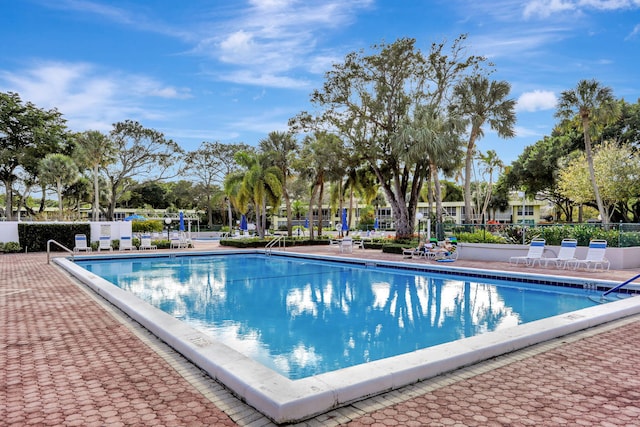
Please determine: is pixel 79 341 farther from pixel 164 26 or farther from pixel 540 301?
pixel 164 26

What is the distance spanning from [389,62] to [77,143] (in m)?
28.6

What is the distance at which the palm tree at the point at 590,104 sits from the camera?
22.8m

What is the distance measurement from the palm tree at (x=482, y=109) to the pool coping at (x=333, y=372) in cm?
1687

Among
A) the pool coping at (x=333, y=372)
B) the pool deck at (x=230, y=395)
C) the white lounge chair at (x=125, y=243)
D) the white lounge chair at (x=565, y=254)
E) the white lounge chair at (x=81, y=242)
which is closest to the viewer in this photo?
the pool deck at (x=230, y=395)

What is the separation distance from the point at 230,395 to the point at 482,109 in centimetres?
2204

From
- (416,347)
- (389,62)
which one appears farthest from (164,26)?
(416,347)

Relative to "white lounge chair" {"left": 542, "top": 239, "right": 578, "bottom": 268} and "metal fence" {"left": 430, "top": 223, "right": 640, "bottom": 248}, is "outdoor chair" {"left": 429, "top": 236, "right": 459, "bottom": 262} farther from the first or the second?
"white lounge chair" {"left": 542, "top": 239, "right": 578, "bottom": 268}

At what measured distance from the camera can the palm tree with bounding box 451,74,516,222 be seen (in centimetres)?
2222

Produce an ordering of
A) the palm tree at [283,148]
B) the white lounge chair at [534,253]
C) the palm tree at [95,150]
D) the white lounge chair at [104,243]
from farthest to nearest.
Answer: the palm tree at [95,150] < the palm tree at [283,148] < the white lounge chair at [104,243] < the white lounge chair at [534,253]

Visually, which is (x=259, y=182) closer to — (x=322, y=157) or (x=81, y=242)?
(x=322, y=157)

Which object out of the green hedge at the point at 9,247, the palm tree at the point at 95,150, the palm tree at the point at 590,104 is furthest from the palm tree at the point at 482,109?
the palm tree at the point at 95,150

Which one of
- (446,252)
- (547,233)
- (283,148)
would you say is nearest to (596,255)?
(547,233)

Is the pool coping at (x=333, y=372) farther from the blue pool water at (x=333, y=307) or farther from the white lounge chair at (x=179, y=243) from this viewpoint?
the white lounge chair at (x=179, y=243)

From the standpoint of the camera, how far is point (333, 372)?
12.9 ft
